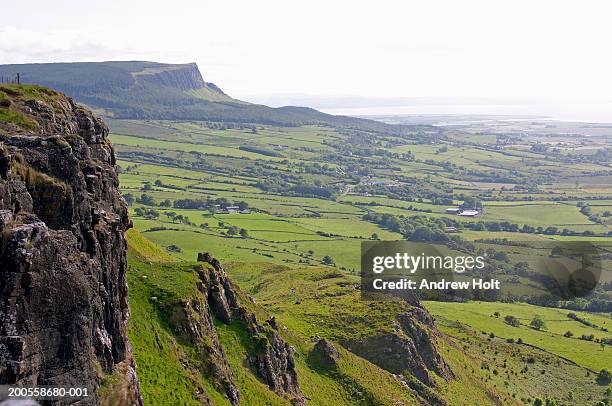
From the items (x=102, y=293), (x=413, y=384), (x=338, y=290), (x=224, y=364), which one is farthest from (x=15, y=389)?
(x=338, y=290)

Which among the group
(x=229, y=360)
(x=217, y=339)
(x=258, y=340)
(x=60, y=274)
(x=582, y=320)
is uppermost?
(x=60, y=274)

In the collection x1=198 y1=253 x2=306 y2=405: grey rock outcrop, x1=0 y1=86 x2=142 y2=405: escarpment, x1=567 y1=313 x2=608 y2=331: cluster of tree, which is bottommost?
x1=567 y1=313 x2=608 y2=331: cluster of tree

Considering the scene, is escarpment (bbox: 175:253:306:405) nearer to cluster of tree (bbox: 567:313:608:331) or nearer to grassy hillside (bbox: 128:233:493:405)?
grassy hillside (bbox: 128:233:493:405)

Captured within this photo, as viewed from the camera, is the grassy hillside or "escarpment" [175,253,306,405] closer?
the grassy hillside

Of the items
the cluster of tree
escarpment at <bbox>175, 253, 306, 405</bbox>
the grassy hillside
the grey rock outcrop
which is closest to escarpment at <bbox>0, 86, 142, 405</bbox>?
the grassy hillside

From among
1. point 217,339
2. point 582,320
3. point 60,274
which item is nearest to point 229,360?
point 217,339

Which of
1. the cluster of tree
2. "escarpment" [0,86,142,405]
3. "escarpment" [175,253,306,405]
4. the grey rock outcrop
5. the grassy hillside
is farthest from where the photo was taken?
the cluster of tree

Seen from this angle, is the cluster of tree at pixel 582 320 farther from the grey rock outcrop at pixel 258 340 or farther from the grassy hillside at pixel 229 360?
the grey rock outcrop at pixel 258 340

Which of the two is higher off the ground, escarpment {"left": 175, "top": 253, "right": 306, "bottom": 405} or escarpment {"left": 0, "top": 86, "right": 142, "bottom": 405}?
escarpment {"left": 0, "top": 86, "right": 142, "bottom": 405}

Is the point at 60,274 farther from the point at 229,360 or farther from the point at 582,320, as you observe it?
the point at 582,320

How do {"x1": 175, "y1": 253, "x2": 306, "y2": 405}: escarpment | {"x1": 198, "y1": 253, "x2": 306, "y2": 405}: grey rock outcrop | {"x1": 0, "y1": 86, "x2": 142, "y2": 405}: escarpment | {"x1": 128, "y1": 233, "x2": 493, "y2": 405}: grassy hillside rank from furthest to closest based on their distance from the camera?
Answer: 1. {"x1": 198, "y1": 253, "x2": 306, "y2": 405}: grey rock outcrop
2. {"x1": 175, "y1": 253, "x2": 306, "y2": 405}: escarpment
3. {"x1": 128, "y1": 233, "x2": 493, "y2": 405}: grassy hillside
4. {"x1": 0, "y1": 86, "x2": 142, "y2": 405}: escarpment
